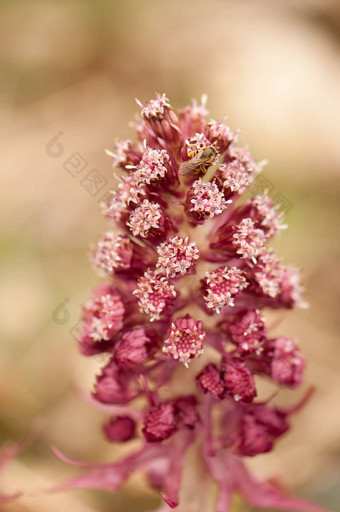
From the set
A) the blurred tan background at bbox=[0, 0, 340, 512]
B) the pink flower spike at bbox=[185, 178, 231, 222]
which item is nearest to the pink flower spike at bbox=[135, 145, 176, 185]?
the pink flower spike at bbox=[185, 178, 231, 222]

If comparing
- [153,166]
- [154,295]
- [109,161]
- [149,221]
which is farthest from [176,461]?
[109,161]

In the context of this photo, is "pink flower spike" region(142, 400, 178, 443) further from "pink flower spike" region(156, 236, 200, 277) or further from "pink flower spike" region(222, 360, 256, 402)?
"pink flower spike" region(156, 236, 200, 277)

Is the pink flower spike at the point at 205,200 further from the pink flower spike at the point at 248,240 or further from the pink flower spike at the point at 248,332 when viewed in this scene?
the pink flower spike at the point at 248,332

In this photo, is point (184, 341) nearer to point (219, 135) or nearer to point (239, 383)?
point (239, 383)

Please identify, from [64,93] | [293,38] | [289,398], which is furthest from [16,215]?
→ [293,38]

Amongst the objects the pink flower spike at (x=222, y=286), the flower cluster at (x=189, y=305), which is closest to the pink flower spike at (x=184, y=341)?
the flower cluster at (x=189, y=305)

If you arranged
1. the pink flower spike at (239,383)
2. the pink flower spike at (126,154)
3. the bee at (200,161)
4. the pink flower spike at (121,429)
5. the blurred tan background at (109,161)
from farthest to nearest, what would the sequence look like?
the blurred tan background at (109,161) < the pink flower spike at (121,429) < the pink flower spike at (126,154) < the pink flower spike at (239,383) < the bee at (200,161)

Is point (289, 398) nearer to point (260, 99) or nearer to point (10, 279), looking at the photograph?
point (10, 279)
